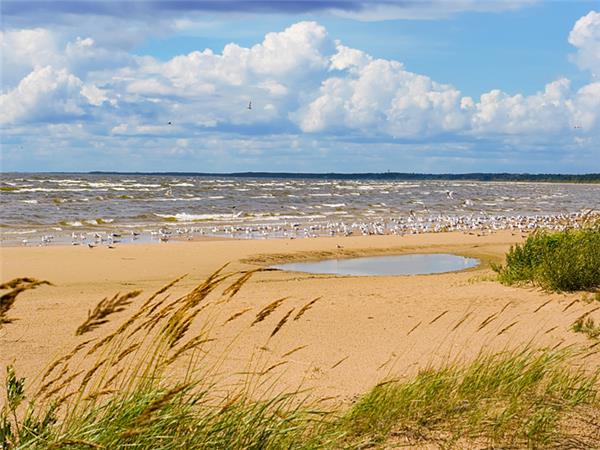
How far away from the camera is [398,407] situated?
485 cm

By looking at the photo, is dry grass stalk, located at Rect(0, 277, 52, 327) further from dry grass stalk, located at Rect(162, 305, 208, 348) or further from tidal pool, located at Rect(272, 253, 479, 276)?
tidal pool, located at Rect(272, 253, 479, 276)

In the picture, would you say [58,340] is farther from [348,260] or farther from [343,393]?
[348,260]

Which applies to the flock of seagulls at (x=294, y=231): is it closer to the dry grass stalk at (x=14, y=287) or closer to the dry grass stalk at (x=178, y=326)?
the dry grass stalk at (x=178, y=326)

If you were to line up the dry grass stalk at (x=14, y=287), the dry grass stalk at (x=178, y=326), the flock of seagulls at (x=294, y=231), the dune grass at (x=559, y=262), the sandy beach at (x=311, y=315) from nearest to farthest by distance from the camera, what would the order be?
the dry grass stalk at (x=14, y=287) → the dry grass stalk at (x=178, y=326) → the sandy beach at (x=311, y=315) → the dune grass at (x=559, y=262) → the flock of seagulls at (x=294, y=231)

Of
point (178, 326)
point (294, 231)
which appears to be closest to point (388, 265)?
point (294, 231)

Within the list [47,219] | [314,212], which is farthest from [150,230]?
[314,212]

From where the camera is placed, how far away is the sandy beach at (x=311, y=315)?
732 centimetres

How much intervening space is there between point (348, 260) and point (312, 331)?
12438 mm

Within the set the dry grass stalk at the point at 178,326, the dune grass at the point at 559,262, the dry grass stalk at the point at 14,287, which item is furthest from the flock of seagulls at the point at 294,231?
the dry grass stalk at the point at 14,287

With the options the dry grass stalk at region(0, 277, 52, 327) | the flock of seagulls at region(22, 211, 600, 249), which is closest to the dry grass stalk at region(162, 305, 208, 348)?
the dry grass stalk at region(0, 277, 52, 327)

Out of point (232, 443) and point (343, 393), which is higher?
point (232, 443)

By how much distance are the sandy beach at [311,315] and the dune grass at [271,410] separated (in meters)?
0.33

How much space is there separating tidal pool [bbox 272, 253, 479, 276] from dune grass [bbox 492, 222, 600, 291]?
5.38m

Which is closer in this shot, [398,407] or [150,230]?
[398,407]
